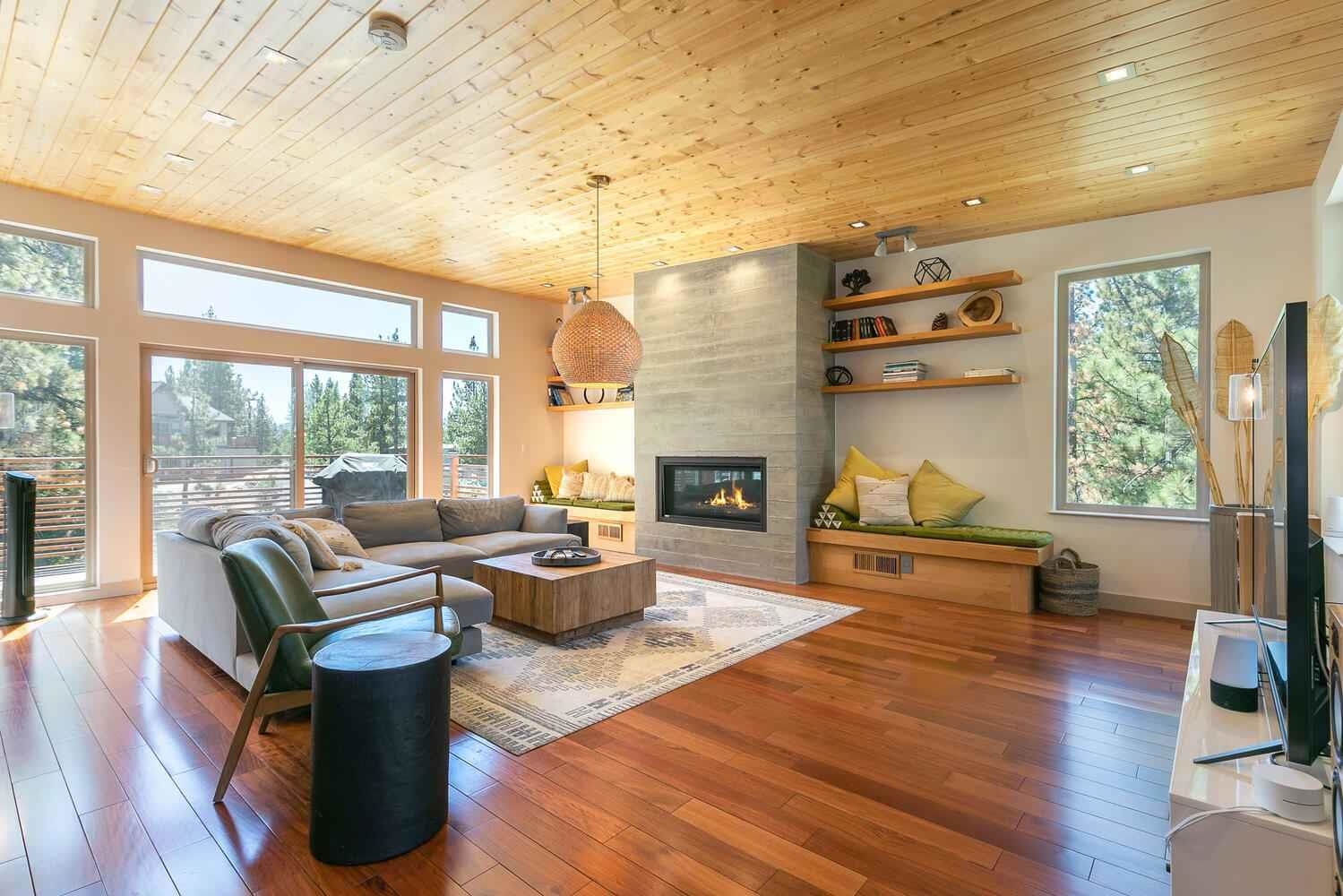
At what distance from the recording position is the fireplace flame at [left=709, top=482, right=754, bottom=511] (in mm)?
5871

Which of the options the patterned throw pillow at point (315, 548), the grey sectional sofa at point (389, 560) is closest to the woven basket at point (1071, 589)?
the grey sectional sofa at point (389, 560)

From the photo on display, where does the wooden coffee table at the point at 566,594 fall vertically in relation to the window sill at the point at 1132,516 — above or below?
below

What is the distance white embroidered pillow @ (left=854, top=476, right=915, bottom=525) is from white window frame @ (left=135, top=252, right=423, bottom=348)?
4619 mm

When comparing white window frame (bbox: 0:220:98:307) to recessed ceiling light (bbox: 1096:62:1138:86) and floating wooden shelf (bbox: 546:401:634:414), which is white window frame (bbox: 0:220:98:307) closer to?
floating wooden shelf (bbox: 546:401:634:414)

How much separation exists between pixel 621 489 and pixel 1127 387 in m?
4.60

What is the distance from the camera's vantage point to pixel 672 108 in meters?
3.29

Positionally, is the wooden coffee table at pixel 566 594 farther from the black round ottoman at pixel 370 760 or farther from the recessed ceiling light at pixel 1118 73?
the recessed ceiling light at pixel 1118 73

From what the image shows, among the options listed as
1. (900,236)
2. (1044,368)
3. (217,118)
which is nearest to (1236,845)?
(1044,368)

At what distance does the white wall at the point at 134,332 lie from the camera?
4664mm

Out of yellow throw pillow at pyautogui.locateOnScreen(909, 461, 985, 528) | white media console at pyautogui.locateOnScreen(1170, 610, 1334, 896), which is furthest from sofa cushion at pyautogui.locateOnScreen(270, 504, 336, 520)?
white media console at pyautogui.locateOnScreen(1170, 610, 1334, 896)

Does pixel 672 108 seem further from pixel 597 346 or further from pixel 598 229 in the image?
pixel 598 229

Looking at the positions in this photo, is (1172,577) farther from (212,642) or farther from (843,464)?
(212,642)

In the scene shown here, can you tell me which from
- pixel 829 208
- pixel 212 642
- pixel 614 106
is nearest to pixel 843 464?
pixel 829 208

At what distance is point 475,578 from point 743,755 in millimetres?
2385
